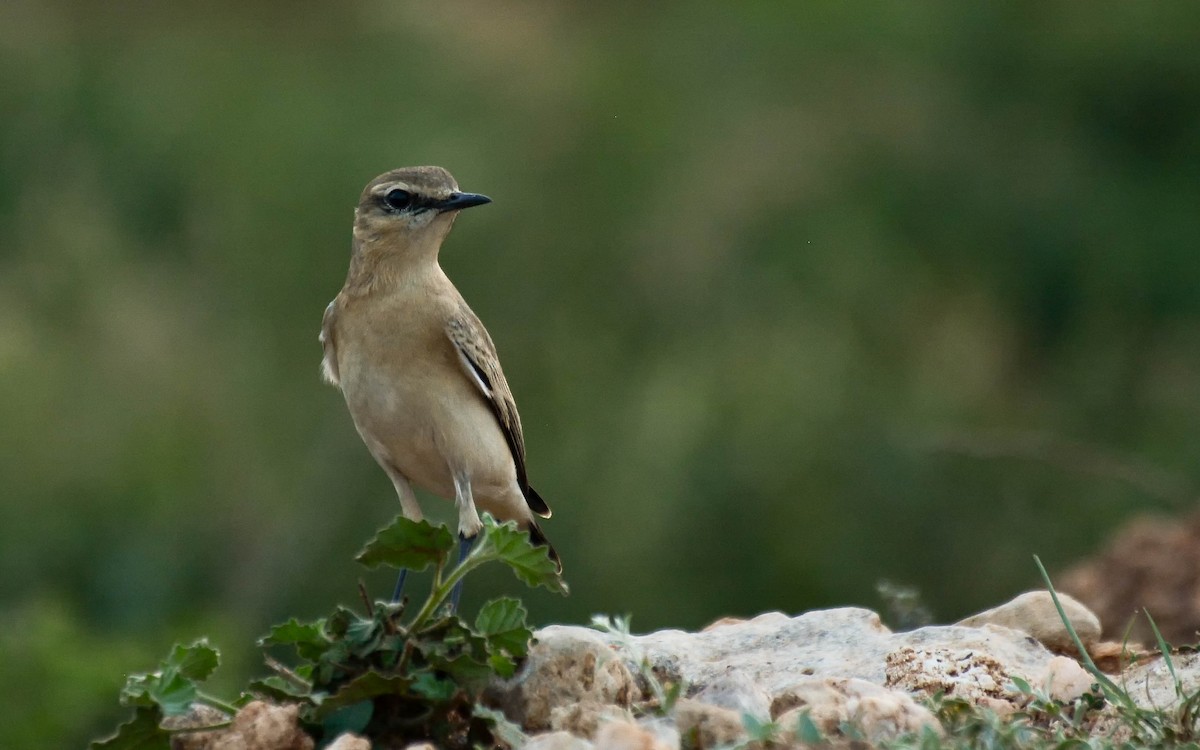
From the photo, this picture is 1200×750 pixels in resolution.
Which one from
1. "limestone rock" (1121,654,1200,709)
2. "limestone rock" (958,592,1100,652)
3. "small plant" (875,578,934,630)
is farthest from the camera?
"small plant" (875,578,934,630)

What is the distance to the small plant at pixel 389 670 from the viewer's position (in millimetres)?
4137

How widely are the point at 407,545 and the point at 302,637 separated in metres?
0.33

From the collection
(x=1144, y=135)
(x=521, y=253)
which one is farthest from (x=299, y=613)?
(x=1144, y=135)

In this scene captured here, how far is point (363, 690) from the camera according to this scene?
4.09 meters

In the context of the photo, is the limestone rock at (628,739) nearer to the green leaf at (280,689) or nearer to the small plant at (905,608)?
the green leaf at (280,689)

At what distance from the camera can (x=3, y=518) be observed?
13.2 meters

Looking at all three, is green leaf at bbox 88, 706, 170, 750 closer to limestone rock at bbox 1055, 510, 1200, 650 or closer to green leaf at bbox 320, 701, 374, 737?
green leaf at bbox 320, 701, 374, 737

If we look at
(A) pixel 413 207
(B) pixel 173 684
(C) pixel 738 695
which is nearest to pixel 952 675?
(C) pixel 738 695

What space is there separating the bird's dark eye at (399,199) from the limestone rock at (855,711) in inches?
128

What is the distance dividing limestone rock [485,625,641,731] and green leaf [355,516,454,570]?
0.43m

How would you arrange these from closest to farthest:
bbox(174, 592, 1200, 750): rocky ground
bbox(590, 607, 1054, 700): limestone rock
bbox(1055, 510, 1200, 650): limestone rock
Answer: bbox(174, 592, 1200, 750): rocky ground, bbox(590, 607, 1054, 700): limestone rock, bbox(1055, 510, 1200, 650): limestone rock

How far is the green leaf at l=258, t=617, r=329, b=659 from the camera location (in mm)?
4152

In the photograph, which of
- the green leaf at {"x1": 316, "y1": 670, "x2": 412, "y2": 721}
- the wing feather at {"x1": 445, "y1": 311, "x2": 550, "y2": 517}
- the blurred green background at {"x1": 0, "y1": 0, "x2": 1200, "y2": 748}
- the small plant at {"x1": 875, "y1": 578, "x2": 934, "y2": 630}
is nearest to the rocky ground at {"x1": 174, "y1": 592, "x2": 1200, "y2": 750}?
the green leaf at {"x1": 316, "y1": 670, "x2": 412, "y2": 721}

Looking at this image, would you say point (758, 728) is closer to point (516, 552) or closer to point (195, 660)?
point (516, 552)
